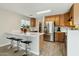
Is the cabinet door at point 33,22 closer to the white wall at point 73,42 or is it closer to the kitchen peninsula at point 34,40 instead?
the kitchen peninsula at point 34,40

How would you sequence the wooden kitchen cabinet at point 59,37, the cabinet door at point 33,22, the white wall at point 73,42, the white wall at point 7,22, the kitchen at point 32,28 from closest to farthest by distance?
1. the white wall at point 73,42
2. the kitchen at point 32,28
3. the cabinet door at point 33,22
4. the white wall at point 7,22
5. the wooden kitchen cabinet at point 59,37

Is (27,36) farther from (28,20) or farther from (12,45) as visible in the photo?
(12,45)

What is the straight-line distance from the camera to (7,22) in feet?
17.3

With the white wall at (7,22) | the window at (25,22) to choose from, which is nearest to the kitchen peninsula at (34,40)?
the window at (25,22)

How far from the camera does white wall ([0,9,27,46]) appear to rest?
16.5 ft

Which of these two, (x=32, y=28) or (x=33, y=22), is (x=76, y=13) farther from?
(x=32, y=28)

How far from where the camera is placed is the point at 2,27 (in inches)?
203

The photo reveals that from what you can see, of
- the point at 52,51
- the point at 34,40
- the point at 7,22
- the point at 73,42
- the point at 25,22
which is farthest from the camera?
the point at 7,22

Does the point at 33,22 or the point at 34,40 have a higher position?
the point at 33,22

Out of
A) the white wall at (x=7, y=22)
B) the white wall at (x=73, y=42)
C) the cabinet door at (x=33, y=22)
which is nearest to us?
the white wall at (x=73, y=42)

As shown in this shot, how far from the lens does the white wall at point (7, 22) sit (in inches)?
198

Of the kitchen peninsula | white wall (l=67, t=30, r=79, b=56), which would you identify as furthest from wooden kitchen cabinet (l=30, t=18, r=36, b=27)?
white wall (l=67, t=30, r=79, b=56)

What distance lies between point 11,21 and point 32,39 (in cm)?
171

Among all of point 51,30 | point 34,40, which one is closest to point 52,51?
point 34,40
